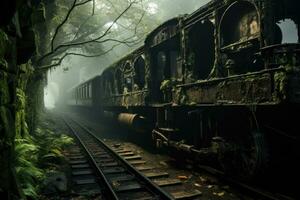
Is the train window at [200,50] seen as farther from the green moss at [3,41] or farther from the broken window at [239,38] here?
the green moss at [3,41]

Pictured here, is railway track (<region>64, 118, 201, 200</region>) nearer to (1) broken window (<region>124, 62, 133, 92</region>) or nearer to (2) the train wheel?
(2) the train wheel

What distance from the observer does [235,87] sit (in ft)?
19.3

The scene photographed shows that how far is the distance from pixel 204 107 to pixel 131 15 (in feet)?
62.5

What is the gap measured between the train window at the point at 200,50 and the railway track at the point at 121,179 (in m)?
2.79

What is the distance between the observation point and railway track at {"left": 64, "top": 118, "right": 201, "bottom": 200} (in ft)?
19.8

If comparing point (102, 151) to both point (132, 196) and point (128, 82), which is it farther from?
point (132, 196)

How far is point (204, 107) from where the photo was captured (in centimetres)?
742

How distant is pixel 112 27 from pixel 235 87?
28.7 m

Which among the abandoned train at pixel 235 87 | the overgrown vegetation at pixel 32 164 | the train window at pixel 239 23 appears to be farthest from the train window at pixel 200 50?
the overgrown vegetation at pixel 32 164

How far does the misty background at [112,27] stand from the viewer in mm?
15594

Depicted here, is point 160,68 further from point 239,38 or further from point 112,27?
point 112,27

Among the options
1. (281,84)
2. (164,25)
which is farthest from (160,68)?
(281,84)

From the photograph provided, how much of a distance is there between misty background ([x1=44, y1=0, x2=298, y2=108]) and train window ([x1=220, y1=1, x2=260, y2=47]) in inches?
67.8

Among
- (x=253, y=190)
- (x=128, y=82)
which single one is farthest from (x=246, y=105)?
(x=128, y=82)
